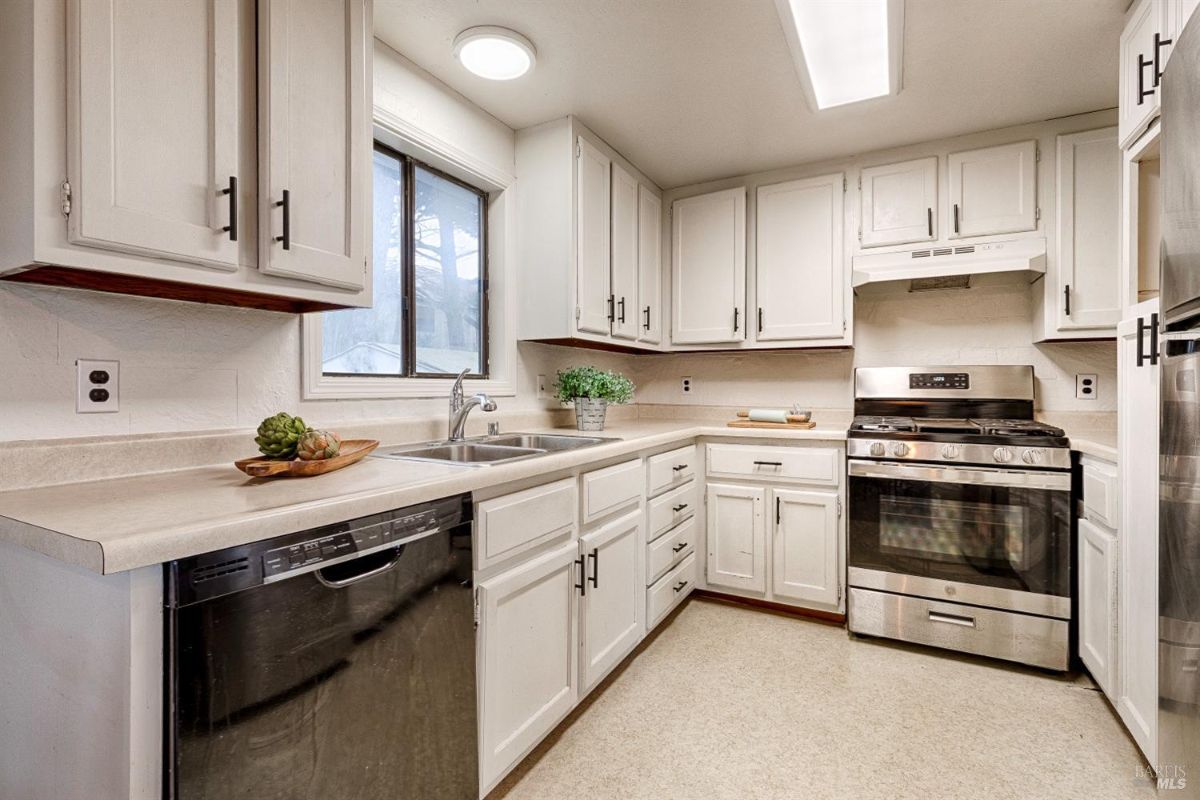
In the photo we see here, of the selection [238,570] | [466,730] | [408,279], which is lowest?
[466,730]

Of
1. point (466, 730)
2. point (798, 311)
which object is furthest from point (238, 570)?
point (798, 311)

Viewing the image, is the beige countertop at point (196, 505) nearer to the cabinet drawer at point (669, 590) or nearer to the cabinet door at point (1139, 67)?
the cabinet drawer at point (669, 590)

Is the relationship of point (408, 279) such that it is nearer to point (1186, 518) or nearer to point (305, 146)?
point (305, 146)

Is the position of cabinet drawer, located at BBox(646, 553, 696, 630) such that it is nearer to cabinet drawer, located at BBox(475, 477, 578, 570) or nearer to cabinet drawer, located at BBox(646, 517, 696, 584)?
cabinet drawer, located at BBox(646, 517, 696, 584)

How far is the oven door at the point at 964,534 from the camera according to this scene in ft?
7.33

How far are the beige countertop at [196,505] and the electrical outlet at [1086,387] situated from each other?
108 inches

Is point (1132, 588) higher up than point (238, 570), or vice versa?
point (238, 570)

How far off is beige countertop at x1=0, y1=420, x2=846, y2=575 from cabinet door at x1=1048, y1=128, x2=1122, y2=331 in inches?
102

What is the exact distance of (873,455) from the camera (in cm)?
251

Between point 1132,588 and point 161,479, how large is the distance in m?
2.72

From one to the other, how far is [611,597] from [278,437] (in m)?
1.27

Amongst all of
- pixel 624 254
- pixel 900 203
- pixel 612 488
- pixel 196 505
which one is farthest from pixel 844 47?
pixel 196 505

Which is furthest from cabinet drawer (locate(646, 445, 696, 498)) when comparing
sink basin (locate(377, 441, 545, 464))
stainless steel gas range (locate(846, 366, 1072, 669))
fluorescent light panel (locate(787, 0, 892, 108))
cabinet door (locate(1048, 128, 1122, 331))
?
cabinet door (locate(1048, 128, 1122, 331))

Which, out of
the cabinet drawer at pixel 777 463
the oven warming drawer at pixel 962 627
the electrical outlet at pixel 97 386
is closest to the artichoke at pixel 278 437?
the electrical outlet at pixel 97 386
